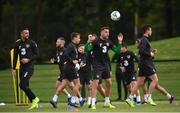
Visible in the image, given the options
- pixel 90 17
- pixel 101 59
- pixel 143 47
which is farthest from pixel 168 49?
pixel 90 17

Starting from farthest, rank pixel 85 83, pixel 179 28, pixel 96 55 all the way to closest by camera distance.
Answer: pixel 179 28 → pixel 85 83 → pixel 96 55

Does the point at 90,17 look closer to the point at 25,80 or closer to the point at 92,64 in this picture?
the point at 92,64

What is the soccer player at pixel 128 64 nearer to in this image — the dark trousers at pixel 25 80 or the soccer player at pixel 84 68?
the soccer player at pixel 84 68

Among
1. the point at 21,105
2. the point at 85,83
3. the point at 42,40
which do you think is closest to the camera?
the point at 21,105

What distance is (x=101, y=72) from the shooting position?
2183cm

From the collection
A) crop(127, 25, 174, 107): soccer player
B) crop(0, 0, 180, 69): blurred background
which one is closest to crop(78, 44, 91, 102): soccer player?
crop(127, 25, 174, 107): soccer player

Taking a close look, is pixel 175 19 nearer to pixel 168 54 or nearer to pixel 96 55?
pixel 168 54

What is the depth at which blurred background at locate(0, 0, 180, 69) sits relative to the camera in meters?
65.0

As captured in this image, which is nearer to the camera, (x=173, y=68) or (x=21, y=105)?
(x=21, y=105)

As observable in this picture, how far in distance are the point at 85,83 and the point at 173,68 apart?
13.7ft

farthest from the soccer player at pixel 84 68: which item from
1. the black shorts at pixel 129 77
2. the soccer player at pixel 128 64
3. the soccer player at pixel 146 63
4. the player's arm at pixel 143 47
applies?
the player's arm at pixel 143 47

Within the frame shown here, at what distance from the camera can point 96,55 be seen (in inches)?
865

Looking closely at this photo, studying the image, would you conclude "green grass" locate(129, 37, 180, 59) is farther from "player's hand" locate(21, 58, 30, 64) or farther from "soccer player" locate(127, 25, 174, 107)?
"player's hand" locate(21, 58, 30, 64)

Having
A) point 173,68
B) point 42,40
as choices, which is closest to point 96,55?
point 173,68
